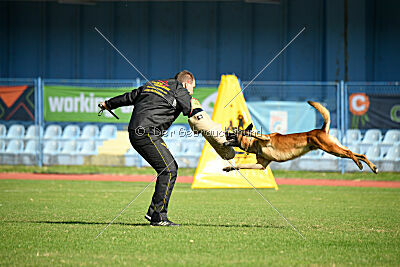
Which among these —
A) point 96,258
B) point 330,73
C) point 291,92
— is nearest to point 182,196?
point 96,258

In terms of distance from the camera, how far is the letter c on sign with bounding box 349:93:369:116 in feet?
66.3

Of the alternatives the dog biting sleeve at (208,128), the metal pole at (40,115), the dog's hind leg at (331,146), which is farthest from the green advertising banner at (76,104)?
the dog's hind leg at (331,146)

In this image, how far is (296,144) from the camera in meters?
7.68

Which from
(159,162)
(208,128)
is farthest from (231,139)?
(159,162)

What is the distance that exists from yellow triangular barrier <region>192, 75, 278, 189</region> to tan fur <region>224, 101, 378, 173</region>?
5.73m

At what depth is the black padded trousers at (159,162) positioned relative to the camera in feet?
26.8

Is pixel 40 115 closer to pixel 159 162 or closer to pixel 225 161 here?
pixel 225 161

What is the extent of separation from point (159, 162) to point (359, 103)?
13.7 meters

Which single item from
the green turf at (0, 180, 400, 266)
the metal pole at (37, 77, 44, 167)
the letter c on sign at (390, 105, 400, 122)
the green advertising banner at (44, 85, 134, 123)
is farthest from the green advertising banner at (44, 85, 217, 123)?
the letter c on sign at (390, 105, 400, 122)

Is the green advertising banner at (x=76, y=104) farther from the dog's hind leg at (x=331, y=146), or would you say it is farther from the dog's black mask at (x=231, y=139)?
the dog's hind leg at (x=331, y=146)

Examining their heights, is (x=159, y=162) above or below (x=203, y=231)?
above

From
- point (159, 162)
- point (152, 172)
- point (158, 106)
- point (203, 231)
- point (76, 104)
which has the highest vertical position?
point (158, 106)

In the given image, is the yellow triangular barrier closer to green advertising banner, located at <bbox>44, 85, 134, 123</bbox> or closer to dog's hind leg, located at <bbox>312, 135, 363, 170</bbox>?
dog's hind leg, located at <bbox>312, 135, 363, 170</bbox>

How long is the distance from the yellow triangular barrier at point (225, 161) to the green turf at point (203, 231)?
1.56 ft
